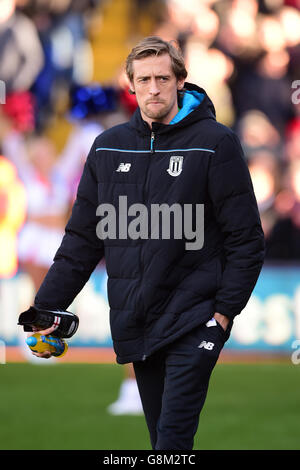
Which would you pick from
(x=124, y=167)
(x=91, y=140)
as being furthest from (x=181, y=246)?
(x=91, y=140)

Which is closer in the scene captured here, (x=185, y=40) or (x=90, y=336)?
(x=90, y=336)

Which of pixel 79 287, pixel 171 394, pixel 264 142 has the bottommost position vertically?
pixel 171 394

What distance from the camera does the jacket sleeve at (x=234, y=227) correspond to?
15.7 ft

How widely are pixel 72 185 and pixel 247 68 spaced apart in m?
3.35

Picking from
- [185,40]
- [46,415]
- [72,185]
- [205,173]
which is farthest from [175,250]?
[185,40]

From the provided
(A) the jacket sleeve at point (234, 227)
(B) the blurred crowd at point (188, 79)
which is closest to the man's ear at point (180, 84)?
(A) the jacket sleeve at point (234, 227)

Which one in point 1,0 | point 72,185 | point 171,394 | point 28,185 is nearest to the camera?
point 171,394

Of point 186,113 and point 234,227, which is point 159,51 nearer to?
point 186,113

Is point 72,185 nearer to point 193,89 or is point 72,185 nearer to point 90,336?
point 90,336

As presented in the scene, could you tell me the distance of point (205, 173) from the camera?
482cm

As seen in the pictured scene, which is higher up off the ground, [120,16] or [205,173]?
[120,16]

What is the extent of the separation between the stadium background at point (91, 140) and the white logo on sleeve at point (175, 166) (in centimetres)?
389

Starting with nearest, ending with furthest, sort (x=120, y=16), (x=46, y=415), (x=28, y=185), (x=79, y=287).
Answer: (x=79, y=287)
(x=46, y=415)
(x=28, y=185)
(x=120, y=16)

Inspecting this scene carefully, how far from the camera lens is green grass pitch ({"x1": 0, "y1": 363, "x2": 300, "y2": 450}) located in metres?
7.35
